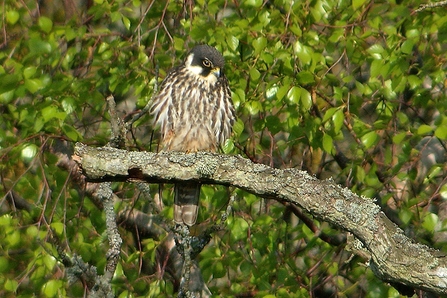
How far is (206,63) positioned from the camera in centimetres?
549

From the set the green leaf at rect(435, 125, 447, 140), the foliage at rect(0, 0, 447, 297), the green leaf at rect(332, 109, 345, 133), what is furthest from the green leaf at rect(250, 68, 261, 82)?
the green leaf at rect(435, 125, 447, 140)

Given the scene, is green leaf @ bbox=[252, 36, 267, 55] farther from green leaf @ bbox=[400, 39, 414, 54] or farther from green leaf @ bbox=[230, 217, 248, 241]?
green leaf @ bbox=[230, 217, 248, 241]

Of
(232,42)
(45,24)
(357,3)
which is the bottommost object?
(45,24)

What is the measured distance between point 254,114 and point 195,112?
1.19 feet

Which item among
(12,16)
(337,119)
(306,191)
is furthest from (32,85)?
(306,191)

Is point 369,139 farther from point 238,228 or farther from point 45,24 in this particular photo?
point 45,24

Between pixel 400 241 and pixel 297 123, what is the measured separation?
2224mm

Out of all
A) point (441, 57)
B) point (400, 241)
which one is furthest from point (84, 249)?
point (400, 241)

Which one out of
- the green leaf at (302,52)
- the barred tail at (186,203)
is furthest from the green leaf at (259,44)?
the barred tail at (186,203)

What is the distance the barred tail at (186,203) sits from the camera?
220 inches

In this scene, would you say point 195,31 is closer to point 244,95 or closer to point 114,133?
point 244,95

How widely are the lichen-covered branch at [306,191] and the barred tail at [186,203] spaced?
1.73m

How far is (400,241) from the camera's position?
3379 millimetres

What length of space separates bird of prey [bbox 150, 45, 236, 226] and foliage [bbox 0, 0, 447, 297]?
0.10m
